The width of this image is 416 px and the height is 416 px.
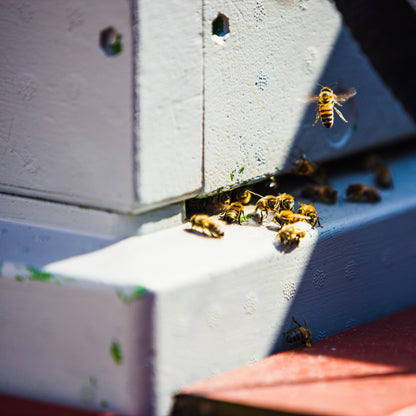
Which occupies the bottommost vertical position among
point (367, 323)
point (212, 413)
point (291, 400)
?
point (367, 323)

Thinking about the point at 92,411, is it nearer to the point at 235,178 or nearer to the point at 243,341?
the point at 243,341

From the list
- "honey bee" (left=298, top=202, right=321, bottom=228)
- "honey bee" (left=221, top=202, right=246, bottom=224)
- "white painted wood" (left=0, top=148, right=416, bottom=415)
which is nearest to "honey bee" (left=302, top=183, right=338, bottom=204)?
"honey bee" (left=298, top=202, right=321, bottom=228)

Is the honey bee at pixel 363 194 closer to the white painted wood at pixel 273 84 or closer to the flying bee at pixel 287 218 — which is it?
the white painted wood at pixel 273 84

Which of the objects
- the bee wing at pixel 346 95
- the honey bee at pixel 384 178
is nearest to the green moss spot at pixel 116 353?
the bee wing at pixel 346 95

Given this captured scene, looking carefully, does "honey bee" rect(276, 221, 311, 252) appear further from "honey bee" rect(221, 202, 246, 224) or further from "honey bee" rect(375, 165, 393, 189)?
"honey bee" rect(375, 165, 393, 189)

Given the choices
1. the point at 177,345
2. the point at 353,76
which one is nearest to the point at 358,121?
the point at 353,76

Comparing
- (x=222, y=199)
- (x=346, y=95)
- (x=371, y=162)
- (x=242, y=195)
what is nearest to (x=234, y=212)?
(x=222, y=199)
